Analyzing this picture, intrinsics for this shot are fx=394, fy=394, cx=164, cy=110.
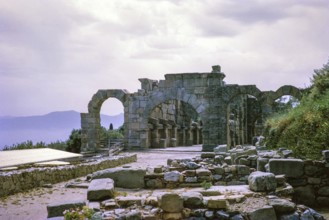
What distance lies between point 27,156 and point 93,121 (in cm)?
1135

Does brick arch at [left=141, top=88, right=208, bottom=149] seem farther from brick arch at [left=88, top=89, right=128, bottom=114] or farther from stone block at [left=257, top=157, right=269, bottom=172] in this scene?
stone block at [left=257, top=157, right=269, bottom=172]

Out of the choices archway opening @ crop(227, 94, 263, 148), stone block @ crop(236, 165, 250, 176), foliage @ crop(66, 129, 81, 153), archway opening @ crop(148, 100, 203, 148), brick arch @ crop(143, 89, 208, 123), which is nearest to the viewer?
stone block @ crop(236, 165, 250, 176)

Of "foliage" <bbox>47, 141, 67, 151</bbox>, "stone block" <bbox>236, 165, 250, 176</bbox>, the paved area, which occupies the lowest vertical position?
"stone block" <bbox>236, 165, 250, 176</bbox>

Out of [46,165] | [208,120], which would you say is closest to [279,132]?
[46,165]

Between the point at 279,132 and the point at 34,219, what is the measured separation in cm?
713

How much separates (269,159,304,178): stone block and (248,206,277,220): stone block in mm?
2094

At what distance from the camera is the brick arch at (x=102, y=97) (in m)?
22.3

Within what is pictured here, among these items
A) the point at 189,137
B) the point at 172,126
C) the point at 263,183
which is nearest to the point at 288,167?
the point at 263,183

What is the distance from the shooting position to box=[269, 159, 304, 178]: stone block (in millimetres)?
7770

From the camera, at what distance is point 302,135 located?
30.8 ft

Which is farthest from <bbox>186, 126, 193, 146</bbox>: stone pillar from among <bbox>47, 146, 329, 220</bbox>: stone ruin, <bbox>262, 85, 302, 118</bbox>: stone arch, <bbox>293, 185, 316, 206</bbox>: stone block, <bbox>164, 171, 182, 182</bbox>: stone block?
<bbox>293, 185, 316, 206</bbox>: stone block

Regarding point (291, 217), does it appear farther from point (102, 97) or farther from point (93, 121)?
point (93, 121)

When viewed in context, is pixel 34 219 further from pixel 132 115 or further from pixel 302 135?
pixel 132 115

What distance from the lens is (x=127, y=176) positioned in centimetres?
847
